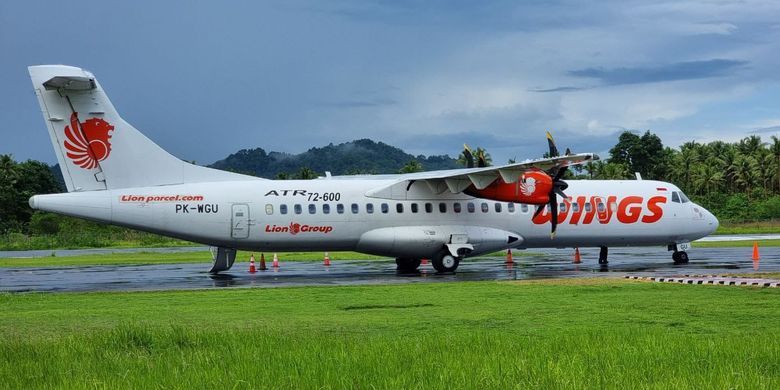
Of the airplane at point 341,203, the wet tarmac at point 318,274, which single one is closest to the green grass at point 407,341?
the wet tarmac at point 318,274

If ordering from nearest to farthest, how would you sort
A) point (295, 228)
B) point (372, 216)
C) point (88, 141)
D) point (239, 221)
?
point (88, 141)
point (239, 221)
point (295, 228)
point (372, 216)

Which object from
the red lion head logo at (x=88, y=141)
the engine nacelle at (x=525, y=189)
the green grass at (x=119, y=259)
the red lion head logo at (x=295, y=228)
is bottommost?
the green grass at (x=119, y=259)

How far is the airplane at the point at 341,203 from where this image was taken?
26.2m

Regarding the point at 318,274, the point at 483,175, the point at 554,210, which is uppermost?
the point at 483,175

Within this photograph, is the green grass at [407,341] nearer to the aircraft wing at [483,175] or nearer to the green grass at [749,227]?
the aircraft wing at [483,175]

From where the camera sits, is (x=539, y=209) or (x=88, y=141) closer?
(x=88, y=141)

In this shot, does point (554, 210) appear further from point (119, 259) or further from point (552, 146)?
point (119, 259)

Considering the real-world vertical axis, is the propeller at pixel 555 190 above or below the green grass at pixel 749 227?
→ above

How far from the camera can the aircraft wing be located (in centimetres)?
2811

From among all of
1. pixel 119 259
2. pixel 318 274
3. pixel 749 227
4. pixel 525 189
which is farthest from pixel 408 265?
pixel 749 227

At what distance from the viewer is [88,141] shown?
26281 mm

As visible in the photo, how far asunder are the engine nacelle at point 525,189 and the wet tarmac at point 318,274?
245 centimetres

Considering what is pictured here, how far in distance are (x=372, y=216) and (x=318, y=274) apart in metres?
2.70

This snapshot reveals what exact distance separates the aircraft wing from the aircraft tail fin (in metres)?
7.76
